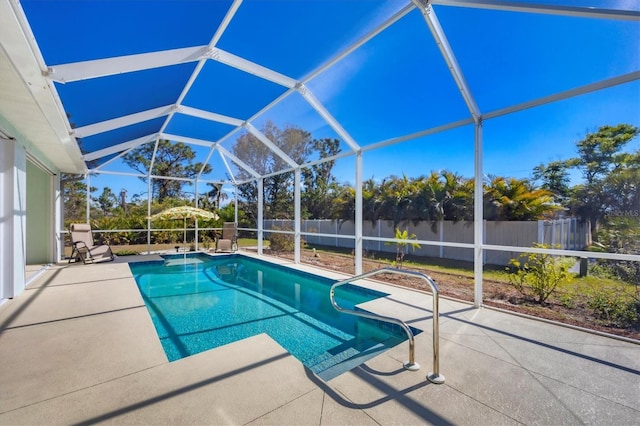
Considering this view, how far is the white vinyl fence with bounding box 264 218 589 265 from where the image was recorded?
5.38m

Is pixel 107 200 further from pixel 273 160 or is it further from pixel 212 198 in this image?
pixel 273 160

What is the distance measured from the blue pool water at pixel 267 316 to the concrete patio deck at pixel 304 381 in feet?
1.76

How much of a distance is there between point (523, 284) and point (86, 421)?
21.5ft

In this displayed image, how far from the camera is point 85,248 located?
29.7ft

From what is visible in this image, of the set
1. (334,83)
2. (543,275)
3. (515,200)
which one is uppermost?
(334,83)

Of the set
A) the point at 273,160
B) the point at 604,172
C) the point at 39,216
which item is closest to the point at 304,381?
the point at 604,172

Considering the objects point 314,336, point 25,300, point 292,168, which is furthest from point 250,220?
point 314,336

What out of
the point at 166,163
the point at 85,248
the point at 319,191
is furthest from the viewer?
the point at 166,163

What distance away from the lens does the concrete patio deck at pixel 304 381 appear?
2176mm

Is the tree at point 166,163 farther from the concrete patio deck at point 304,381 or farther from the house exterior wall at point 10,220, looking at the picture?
the concrete patio deck at point 304,381

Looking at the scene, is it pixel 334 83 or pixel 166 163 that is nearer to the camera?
pixel 334 83

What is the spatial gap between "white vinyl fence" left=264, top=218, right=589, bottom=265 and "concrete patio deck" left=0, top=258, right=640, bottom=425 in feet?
7.32

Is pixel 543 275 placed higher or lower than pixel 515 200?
lower

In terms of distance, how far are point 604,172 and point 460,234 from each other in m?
→ 4.07
